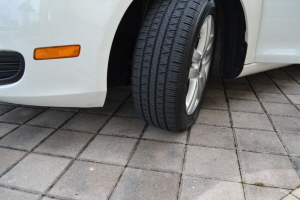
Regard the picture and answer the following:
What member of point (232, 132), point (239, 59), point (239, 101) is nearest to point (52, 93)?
point (232, 132)

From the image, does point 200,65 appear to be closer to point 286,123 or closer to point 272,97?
point 286,123

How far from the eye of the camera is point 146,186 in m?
1.38

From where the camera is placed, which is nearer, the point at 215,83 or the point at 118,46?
the point at 118,46

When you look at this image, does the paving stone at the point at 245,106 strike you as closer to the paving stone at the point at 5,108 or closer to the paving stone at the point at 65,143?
the paving stone at the point at 65,143

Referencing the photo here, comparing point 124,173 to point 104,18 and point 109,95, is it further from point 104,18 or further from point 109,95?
point 109,95

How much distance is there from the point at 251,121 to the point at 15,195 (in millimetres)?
Answer: 1552

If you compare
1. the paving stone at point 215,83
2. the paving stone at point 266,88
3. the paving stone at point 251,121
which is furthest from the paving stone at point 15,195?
the paving stone at point 266,88

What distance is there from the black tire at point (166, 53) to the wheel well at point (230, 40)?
359 millimetres

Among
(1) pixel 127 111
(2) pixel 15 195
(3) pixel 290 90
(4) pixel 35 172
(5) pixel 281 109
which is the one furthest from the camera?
(3) pixel 290 90

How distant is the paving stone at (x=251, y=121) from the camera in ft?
6.50

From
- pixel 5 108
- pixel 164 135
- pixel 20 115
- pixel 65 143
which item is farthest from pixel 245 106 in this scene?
pixel 5 108

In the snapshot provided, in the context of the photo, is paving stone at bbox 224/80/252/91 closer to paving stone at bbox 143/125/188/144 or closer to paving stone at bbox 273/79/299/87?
paving stone at bbox 273/79/299/87

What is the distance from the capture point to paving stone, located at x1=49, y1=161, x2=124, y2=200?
1.32m

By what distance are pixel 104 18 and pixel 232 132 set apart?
3.64 ft
